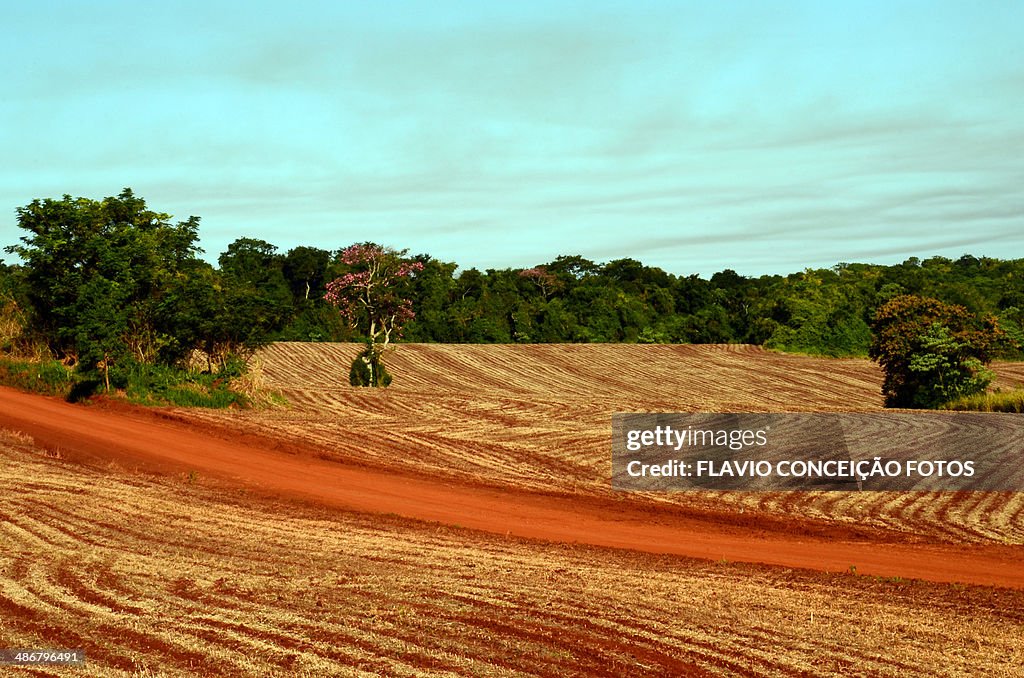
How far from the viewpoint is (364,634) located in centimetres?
975

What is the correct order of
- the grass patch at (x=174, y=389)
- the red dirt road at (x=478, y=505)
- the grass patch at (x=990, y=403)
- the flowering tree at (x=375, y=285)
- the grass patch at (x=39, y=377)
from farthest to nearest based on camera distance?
the flowering tree at (x=375, y=285) < the grass patch at (x=990, y=403) < the grass patch at (x=39, y=377) < the grass patch at (x=174, y=389) < the red dirt road at (x=478, y=505)

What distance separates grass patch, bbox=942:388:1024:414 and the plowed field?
1856 cm

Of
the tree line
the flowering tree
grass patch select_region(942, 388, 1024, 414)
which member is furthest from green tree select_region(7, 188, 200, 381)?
grass patch select_region(942, 388, 1024, 414)

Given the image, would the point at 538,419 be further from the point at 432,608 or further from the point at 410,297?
the point at 410,297

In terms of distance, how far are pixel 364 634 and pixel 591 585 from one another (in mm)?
3907

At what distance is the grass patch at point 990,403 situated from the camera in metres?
38.8

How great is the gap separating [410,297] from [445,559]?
205 ft

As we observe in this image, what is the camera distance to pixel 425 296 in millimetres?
106500

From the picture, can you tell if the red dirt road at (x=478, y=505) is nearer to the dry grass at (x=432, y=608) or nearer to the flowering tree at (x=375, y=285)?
the dry grass at (x=432, y=608)

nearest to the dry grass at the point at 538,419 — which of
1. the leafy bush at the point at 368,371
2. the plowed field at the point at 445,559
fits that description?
the plowed field at the point at 445,559

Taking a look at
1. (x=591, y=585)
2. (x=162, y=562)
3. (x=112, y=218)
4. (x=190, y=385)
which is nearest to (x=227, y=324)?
(x=190, y=385)

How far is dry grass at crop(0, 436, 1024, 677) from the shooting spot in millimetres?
9109

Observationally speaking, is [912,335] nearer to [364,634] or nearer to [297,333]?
[364,634]

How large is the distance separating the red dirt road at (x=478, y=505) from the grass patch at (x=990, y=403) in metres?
24.5
